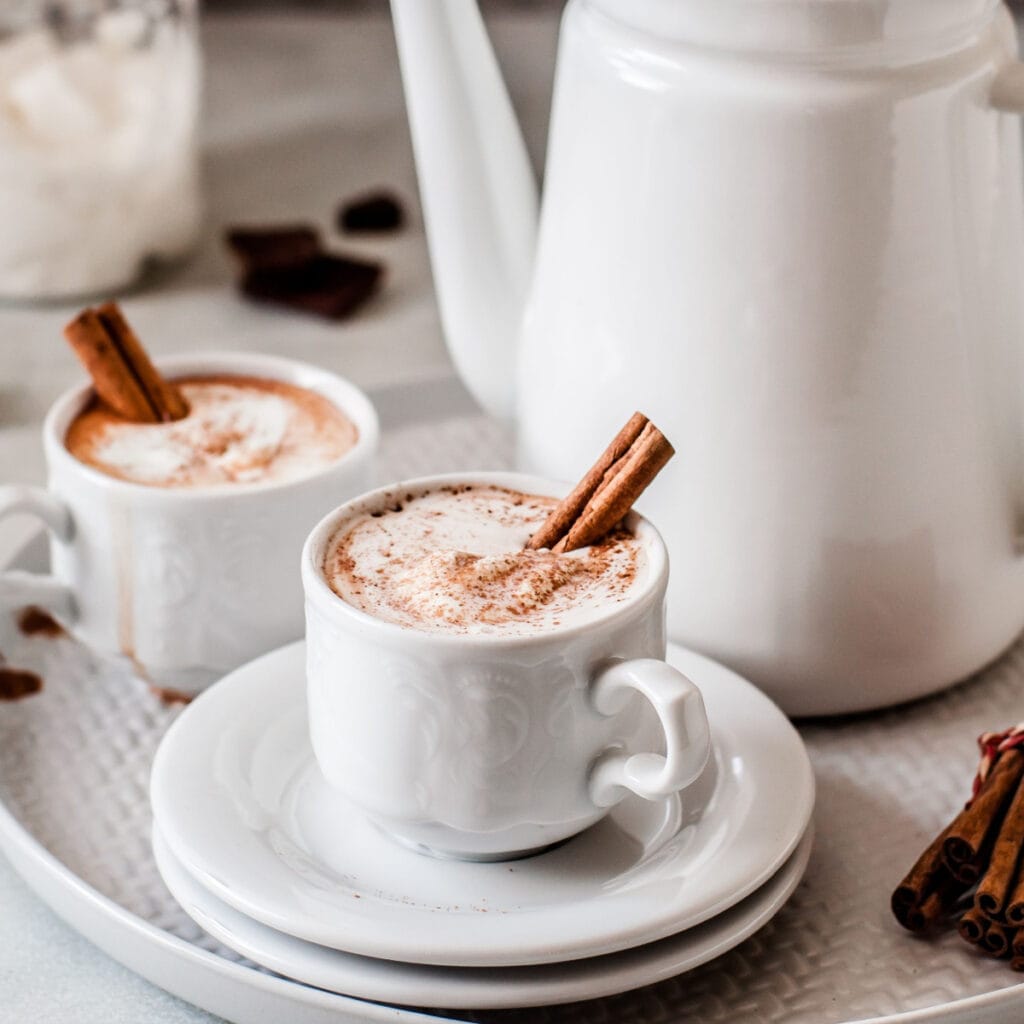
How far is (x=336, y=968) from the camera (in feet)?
1.68

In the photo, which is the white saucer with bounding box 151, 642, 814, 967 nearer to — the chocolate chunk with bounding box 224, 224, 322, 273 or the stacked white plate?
the stacked white plate

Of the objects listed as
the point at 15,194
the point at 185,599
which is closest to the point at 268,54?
the point at 15,194

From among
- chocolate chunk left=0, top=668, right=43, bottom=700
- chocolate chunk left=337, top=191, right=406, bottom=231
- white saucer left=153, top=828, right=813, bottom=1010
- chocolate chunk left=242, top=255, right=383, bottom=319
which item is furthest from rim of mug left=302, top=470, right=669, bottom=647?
chocolate chunk left=337, top=191, right=406, bottom=231

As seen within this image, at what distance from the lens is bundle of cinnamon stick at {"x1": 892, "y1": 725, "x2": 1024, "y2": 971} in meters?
0.55

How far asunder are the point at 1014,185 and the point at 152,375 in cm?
40

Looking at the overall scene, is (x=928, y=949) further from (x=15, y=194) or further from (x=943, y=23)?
(x=15, y=194)

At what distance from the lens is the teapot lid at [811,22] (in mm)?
585

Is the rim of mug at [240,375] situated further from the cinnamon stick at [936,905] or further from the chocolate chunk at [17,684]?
the cinnamon stick at [936,905]

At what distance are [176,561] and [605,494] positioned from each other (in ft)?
0.64

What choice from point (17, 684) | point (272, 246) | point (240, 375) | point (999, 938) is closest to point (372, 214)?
point (272, 246)

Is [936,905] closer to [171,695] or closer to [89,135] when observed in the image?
[171,695]

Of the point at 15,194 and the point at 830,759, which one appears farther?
the point at 15,194

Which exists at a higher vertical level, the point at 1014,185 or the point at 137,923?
the point at 1014,185

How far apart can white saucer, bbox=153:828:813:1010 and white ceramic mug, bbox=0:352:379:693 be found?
6.6 inches
